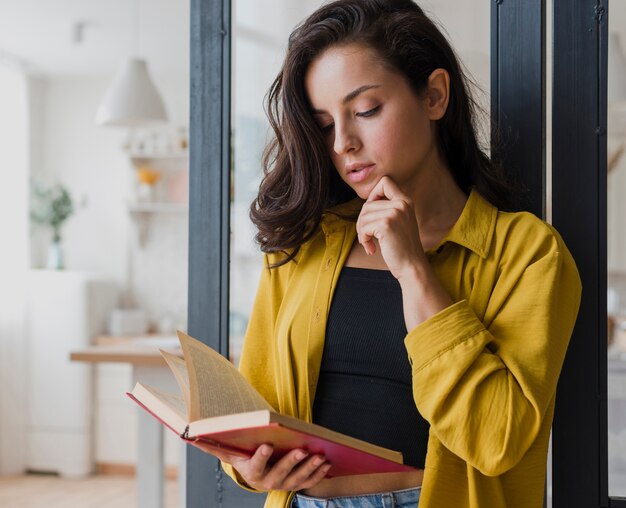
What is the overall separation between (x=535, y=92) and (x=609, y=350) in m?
0.44

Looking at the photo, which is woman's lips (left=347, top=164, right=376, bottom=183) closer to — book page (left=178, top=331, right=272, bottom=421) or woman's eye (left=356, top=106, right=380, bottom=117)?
woman's eye (left=356, top=106, right=380, bottom=117)

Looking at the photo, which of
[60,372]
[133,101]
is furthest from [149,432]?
[60,372]

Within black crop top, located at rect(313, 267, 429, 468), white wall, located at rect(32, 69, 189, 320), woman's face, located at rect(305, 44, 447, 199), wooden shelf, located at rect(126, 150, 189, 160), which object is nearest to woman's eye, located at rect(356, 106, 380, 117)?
woman's face, located at rect(305, 44, 447, 199)

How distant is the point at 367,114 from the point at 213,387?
0.43 m

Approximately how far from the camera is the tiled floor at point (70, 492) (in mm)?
4598

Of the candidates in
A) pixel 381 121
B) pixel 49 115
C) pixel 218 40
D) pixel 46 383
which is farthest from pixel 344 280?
pixel 49 115

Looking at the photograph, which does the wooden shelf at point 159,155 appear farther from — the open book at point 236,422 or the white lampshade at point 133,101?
the open book at point 236,422

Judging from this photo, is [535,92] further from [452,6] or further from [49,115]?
[49,115]

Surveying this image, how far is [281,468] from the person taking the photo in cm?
109

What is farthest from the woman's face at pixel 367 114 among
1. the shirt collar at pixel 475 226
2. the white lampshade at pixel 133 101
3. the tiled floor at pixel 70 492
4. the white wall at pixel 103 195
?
the white wall at pixel 103 195

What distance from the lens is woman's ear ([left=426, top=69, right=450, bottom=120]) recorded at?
47.9 inches

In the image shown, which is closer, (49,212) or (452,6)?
(452,6)

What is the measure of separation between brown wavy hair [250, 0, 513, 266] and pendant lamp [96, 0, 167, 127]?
2485mm

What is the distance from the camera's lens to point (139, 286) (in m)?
5.70
